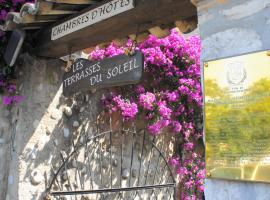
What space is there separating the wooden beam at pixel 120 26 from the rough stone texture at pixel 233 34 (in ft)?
1.20

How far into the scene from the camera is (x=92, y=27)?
3.01 meters

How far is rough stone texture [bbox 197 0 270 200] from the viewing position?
184cm

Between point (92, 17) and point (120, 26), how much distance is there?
259mm

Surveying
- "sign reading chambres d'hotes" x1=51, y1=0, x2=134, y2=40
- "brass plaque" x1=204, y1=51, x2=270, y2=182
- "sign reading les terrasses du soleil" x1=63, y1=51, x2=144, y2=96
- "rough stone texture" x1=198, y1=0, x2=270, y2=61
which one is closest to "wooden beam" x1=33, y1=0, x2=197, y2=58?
"sign reading chambres d'hotes" x1=51, y1=0, x2=134, y2=40

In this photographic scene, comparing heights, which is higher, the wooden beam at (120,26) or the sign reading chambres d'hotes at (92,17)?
the sign reading chambres d'hotes at (92,17)

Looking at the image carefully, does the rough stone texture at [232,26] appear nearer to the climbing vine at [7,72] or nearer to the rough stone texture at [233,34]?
the rough stone texture at [233,34]

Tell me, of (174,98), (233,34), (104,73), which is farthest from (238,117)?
(174,98)

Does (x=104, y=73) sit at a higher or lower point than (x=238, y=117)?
higher

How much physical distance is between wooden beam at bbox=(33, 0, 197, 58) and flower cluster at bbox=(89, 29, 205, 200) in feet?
3.24

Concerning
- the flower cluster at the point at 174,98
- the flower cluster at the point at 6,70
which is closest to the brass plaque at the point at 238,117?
the flower cluster at the point at 6,70

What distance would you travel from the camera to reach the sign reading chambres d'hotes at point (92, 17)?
2.72 m

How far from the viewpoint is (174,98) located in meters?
5.04

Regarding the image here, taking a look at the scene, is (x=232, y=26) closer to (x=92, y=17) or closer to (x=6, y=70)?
(x=92, y=17)

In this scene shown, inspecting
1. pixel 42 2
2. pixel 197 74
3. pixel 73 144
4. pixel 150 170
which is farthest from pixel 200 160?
pixel 42 2
